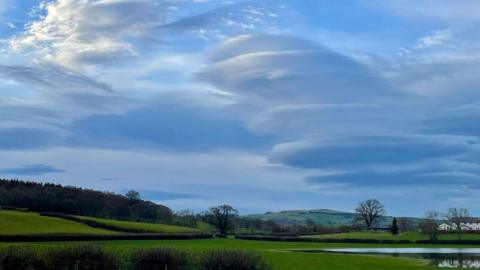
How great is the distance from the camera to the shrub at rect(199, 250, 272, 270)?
42.2m

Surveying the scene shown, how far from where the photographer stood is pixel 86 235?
11094 centimetres

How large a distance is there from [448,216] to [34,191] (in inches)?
4877

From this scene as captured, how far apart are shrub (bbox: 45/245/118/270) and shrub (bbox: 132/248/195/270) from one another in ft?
5.66

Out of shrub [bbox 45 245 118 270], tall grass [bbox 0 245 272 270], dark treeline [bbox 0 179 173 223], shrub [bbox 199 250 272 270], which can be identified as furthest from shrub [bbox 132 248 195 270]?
dark treeline [bbox 0 179 173 223]

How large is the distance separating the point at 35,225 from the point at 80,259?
81.5 meters

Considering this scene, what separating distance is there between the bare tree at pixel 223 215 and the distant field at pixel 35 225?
61895 mm

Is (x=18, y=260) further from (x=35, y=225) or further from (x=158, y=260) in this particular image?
(x=35, y=225)

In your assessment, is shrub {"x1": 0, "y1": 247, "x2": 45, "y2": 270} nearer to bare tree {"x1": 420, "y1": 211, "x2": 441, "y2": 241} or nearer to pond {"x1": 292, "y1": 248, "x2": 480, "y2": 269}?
pond {"x1": 292, "y1": 248, "x2": 480, "y2": 269}

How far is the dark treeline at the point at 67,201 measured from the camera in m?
165

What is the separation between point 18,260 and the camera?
130ft

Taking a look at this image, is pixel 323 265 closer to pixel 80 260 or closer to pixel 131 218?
pixel 80 260

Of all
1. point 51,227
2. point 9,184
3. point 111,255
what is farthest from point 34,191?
point 111,255

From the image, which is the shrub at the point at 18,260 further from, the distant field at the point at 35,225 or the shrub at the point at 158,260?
the distant field at the point at 35,225

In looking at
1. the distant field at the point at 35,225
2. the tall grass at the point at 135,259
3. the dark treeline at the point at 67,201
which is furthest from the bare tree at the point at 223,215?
the tall grass at the point at 135,259
